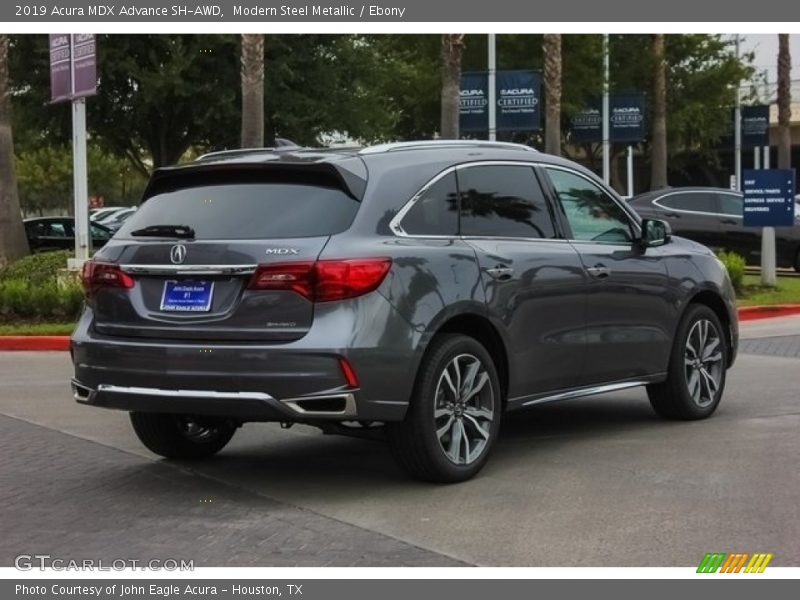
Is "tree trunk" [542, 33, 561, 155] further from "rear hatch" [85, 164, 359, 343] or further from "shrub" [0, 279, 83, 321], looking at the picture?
"rear hatch" [85, 164, 359, 343]

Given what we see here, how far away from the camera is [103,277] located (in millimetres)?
6711

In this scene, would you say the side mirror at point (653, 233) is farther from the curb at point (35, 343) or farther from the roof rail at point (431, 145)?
the curb at point (35, 343)

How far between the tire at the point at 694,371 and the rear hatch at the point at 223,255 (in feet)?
10.1

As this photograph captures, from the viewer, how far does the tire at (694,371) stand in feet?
27.6

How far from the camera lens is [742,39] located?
164 ft

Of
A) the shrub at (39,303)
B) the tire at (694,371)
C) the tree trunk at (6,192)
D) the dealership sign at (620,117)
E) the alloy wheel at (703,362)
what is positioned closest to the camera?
the tire at (694,371)

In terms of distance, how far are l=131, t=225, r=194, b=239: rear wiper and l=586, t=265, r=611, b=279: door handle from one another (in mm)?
2552

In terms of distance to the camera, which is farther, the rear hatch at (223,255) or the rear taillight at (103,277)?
the rear taillight at (103,277)

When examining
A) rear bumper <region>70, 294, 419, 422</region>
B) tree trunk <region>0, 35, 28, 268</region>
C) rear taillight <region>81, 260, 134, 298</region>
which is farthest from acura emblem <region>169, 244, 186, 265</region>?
tree trunk <region>0, 35, 28, 268</region>

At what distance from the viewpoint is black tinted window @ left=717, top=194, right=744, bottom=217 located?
22.3m

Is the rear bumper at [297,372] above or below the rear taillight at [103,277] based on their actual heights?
below

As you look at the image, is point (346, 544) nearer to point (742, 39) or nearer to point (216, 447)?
point (216, 447)

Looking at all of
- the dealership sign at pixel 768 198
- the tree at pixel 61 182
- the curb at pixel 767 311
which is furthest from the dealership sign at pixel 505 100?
the tree at pixel 61 182
